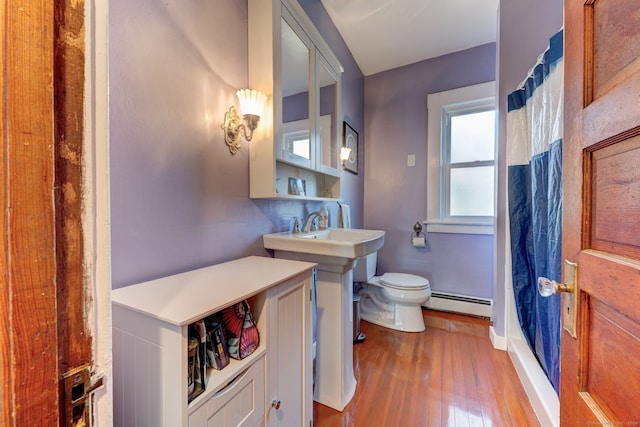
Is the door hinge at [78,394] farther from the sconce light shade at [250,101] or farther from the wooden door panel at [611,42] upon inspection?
the sconce light shade at [250,101]

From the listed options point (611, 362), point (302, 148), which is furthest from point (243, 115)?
point (611, 362)

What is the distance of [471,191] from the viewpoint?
2.47 meters

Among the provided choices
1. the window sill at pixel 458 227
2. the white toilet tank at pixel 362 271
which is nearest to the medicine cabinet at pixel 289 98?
the white toilet tank at pixel 362 271

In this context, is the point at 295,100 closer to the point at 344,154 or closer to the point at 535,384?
the point at 344,154

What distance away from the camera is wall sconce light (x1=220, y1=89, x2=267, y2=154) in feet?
3.81

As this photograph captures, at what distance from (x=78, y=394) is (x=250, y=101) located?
113cm

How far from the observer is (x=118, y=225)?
2.60 ft

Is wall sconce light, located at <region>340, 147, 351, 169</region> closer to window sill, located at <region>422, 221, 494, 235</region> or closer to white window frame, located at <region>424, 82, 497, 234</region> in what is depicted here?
white window frame, located at <region>424, 82, 497, 234</region>

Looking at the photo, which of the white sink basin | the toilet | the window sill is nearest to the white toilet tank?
the toilet

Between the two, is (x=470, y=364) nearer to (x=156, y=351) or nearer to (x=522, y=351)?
(x=522, y=351)

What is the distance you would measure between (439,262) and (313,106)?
6.41 ft

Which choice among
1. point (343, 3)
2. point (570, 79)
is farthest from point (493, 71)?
point (570, 79)

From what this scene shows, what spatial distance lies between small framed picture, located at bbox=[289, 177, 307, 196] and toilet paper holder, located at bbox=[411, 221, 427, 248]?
144 cm

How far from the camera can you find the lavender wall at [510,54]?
4.75 feet
